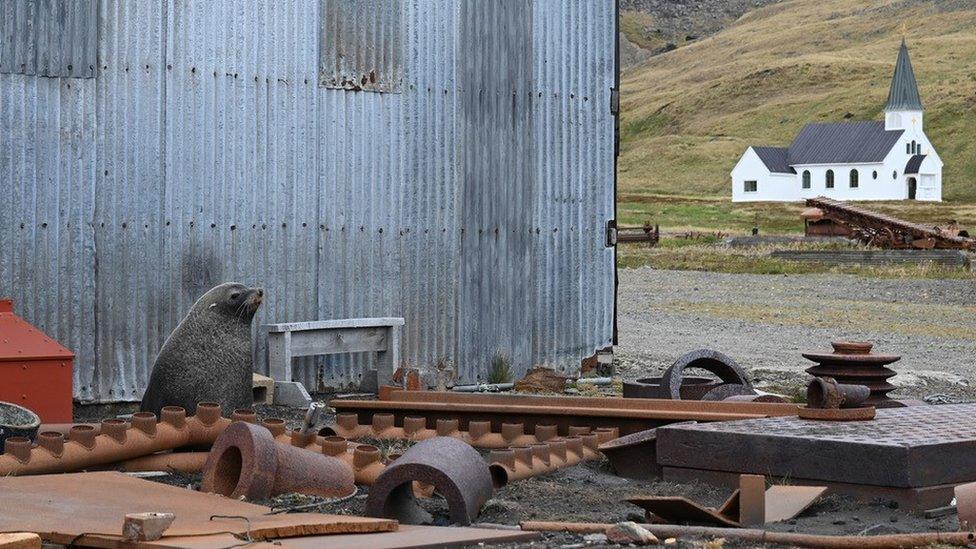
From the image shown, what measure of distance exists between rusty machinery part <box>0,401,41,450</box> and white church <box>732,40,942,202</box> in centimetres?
10539

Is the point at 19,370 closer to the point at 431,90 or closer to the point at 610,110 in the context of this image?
the point at 431,90

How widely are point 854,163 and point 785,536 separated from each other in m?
112

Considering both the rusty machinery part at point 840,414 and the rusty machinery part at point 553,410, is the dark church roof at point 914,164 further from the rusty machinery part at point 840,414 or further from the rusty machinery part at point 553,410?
the rusty machinery part at point 840,414

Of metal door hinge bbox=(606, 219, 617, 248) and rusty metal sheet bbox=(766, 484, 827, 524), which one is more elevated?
metal door hinge bbox=(606, 219, 617, 248)

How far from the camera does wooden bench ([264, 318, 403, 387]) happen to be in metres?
12.0

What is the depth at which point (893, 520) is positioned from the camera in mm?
6652

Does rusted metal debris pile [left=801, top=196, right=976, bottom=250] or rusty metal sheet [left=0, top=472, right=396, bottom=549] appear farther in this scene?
rusted metal debris pile [left=801, top=196, right=976, bottom=250]

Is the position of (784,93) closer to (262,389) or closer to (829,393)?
(262,389)

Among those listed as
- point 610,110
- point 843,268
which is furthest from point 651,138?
point 610,110

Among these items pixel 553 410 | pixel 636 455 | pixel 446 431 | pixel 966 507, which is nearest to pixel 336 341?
pixel 553 410

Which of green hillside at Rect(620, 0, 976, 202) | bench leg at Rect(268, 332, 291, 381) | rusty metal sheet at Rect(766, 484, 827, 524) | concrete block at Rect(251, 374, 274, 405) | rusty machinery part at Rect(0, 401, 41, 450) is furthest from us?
green hillside at Rect(620, 0, 976, 202)

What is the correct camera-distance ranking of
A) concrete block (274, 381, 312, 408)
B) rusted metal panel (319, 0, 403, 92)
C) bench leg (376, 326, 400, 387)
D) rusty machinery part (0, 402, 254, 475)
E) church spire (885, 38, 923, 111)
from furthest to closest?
church spire (885, 38, 923, 111) → bench leg (376, 326, 400, 387) → rusted metal panel (319, 0, 403, 92) → concrete block (274, 381, 312, 408) → rusty machinery part (0, 402, 254, 475)

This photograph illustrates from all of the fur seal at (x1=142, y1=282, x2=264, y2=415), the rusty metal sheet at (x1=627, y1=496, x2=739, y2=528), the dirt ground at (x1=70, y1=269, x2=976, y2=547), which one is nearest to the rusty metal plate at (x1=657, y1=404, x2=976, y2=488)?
the dirt ground at (x1=70, y1=269, x2=976, y2=547)

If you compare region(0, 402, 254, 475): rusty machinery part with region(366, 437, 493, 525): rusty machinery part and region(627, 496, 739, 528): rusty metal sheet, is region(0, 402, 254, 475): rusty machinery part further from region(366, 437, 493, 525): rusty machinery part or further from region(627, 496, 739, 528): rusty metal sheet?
region(627, 496, 739, 528): rusty metal sheet
